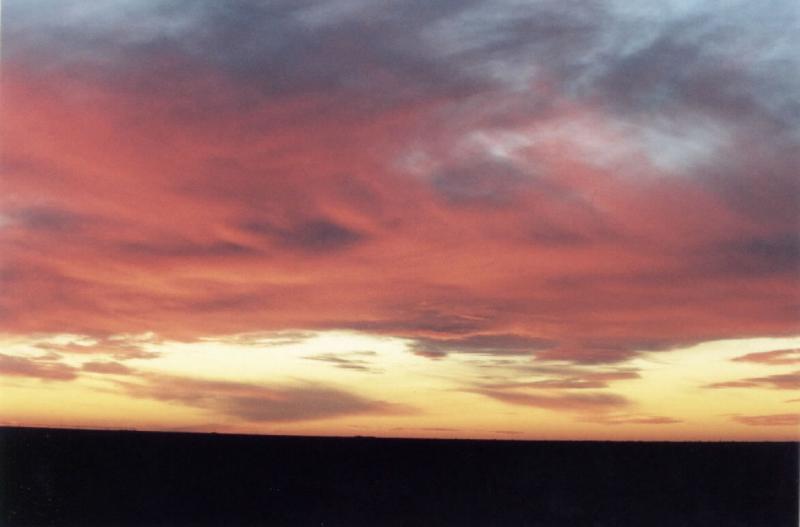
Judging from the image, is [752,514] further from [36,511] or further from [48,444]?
[48,444]

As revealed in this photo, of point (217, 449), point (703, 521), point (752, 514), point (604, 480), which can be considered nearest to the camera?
point (703, 521)

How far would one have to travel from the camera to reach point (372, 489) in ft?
159

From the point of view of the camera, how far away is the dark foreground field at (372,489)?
35906 millimetres

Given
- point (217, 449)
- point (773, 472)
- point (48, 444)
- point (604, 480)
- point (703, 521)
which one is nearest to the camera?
point (703, 521)

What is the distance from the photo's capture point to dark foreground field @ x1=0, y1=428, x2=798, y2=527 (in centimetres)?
3591

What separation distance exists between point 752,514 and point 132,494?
29.8 m

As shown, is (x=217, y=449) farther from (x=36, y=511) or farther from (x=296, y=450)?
(x=36, y=511)

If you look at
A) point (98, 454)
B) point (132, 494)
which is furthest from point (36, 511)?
point (98, 454)

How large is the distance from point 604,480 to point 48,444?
60542 millimetres

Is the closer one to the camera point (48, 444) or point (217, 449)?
point (217, 449)

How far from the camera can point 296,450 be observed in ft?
275

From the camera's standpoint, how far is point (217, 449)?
8150cm

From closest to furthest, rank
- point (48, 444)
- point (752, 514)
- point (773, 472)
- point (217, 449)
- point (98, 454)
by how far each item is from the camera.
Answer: point (752, 514) < point (773, 472) < point (98, 454) < point (217, 449) < point (48, 444)

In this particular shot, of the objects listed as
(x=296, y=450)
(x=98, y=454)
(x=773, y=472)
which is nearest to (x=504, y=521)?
(x=773, y=472)
